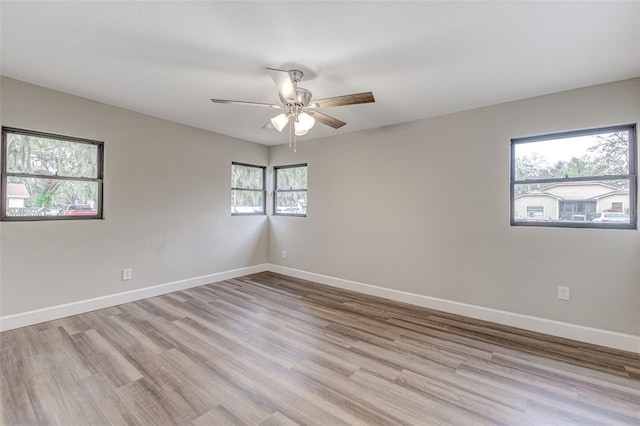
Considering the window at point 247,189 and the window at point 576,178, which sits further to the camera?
the window at point 247,189

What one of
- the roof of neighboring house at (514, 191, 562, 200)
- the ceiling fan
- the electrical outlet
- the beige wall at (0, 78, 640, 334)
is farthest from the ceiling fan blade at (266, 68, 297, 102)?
the electrical outlet

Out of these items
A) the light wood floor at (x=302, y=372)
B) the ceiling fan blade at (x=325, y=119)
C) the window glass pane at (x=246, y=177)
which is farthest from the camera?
the window glass pane at (x=246, y=177)

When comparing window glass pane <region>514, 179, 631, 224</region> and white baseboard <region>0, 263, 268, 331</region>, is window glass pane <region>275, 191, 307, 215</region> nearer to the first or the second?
white baseboard <region>0, 263, 268, 331</region>

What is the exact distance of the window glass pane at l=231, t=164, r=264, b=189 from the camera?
197 inches

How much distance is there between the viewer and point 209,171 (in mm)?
4551

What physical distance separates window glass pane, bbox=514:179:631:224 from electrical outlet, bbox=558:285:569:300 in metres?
0.67

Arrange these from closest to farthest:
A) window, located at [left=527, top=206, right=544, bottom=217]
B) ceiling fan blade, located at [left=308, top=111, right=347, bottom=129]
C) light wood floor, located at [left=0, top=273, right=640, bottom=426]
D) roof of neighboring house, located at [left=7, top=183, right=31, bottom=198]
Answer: light wood floor, located at [left=0, top=273, right=640, bottom=426], ceiling fan blade, located at [left=308, top=111, right=347, bottom=129], roof of neighboring house, located at [left=7, top=183, right=31, bottom=198], window, located at [left=527, top=206, right=544, bottom=217]

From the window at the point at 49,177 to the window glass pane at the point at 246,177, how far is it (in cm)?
195

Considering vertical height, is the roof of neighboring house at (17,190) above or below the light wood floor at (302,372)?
above

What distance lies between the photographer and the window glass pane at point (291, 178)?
508 centimetres

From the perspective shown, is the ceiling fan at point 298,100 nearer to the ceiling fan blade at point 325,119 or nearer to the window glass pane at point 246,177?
the ceiling fan blade at point 325,119

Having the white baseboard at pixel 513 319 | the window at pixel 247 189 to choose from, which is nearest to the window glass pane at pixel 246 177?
the window at pixel 247 189

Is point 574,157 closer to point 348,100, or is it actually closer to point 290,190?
point 348,100

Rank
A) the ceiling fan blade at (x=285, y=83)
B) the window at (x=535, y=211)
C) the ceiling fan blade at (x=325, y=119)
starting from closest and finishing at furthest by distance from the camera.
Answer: the ceiling fan blade at (x=285, y=83), the ceiling fan blade at (x=325, y=119), the window at (x=535, y=211)
